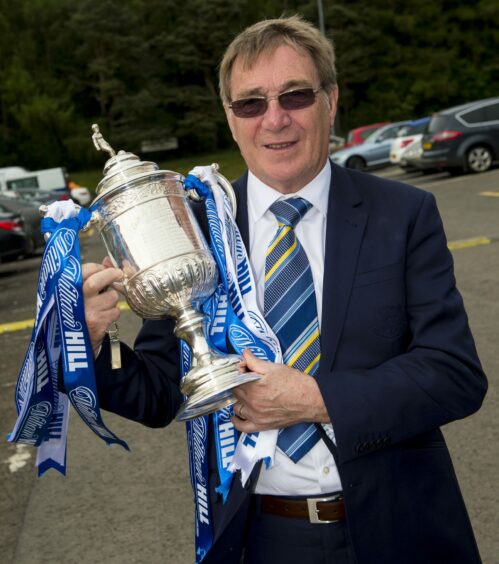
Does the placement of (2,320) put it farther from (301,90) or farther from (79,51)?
(79,51)

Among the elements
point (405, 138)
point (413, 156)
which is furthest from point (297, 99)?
point (405, 138)

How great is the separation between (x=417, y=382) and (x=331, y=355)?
0.21 metres

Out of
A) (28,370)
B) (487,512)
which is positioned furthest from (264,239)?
(487,512)

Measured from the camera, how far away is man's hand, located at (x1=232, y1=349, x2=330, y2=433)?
5.68 feet

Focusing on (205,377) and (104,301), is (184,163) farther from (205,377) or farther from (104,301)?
(205,377)

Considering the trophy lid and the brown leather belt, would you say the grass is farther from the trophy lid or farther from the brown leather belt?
the brown leather belt

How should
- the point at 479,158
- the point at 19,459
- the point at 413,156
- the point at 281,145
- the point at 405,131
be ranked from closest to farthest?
the point at 281,145, the point at 19,459, the point at 479,158, the point at 413,156, the point at 405,131

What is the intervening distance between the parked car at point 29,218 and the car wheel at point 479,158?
918 cm

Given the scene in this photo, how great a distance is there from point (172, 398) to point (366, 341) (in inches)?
21.4

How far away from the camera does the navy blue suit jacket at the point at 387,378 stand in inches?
70.9

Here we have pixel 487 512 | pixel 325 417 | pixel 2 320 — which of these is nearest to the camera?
pixel 325 417

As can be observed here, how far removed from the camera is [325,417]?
1797 millimetres

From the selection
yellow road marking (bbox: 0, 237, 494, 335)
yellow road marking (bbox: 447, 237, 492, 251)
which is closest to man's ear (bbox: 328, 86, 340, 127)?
yellow road marking (bbox: 0, 237, 494, 335)

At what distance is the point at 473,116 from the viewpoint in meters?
17.9
